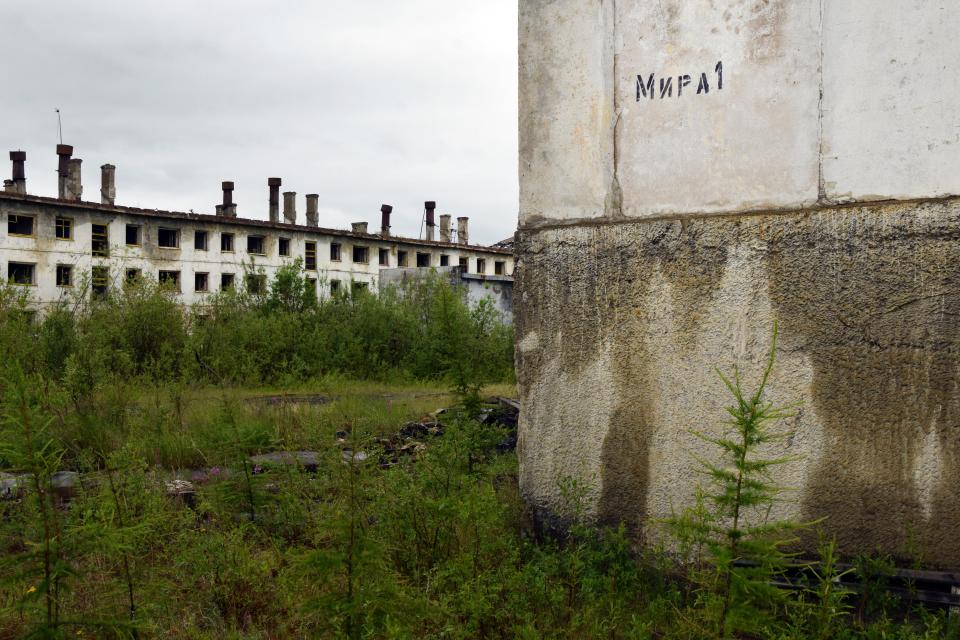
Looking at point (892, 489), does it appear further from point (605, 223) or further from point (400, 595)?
point (400, 595)

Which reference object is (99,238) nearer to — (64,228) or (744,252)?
(64,228)

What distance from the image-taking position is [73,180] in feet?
112

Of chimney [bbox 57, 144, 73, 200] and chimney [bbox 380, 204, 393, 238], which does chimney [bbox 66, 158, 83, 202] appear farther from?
chimney [bbox 380, 204, 393, 238]

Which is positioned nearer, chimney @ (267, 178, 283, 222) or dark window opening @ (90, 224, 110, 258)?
dark window opening @ (90, 224, 110, 258)

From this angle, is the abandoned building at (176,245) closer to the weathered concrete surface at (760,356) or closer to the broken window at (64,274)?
the broken window at (64,274)

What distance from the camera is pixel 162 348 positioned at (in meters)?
15.9

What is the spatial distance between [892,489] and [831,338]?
2.34 ft

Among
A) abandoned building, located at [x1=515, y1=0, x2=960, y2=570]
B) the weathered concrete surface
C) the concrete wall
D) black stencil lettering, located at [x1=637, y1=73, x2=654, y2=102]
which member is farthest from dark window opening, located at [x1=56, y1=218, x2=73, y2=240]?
black stencil lettering, located at [x1=637, y1=73, x2=654, y2=102]

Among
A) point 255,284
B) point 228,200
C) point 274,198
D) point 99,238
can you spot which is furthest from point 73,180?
point 255,284

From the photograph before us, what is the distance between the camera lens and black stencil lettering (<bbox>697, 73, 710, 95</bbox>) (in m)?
3.89

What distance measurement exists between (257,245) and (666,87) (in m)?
37.8

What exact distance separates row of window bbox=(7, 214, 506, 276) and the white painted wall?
27.2 meters

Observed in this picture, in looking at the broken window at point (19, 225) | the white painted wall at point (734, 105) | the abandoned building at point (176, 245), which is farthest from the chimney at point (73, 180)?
the white painted wall at point (734, 105)

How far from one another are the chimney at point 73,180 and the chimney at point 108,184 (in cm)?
107
